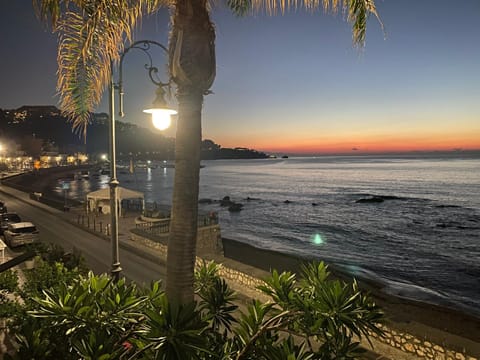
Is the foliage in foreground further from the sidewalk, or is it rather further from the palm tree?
the sidewalk

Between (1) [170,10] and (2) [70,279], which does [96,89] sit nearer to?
(1) [170,10]

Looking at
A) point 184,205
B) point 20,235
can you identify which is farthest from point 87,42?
point 20,235

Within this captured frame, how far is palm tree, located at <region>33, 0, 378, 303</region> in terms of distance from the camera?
3324mm

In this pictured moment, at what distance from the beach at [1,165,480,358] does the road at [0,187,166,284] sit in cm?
278

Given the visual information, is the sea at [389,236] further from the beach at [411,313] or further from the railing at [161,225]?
the railing at [161,225]

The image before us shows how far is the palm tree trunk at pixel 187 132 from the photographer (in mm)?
Answer: 3305

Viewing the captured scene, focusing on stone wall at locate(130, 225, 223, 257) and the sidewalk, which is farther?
stone wall at locate(130, 225, 223, 257)

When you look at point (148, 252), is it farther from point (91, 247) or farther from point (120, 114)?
point (120, 114)

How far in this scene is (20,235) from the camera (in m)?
14.6

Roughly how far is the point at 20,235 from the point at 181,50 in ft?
49.9

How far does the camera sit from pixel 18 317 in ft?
16.2

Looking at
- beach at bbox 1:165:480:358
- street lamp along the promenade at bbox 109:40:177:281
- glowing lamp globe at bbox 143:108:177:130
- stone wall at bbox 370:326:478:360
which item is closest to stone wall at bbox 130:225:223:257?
beach at bbox 1:165:480:358

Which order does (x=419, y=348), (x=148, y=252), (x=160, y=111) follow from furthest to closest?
(x=148, y=252)
(x=419, y=348)
(x=160, y=111)

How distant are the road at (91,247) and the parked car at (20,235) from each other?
112cm
